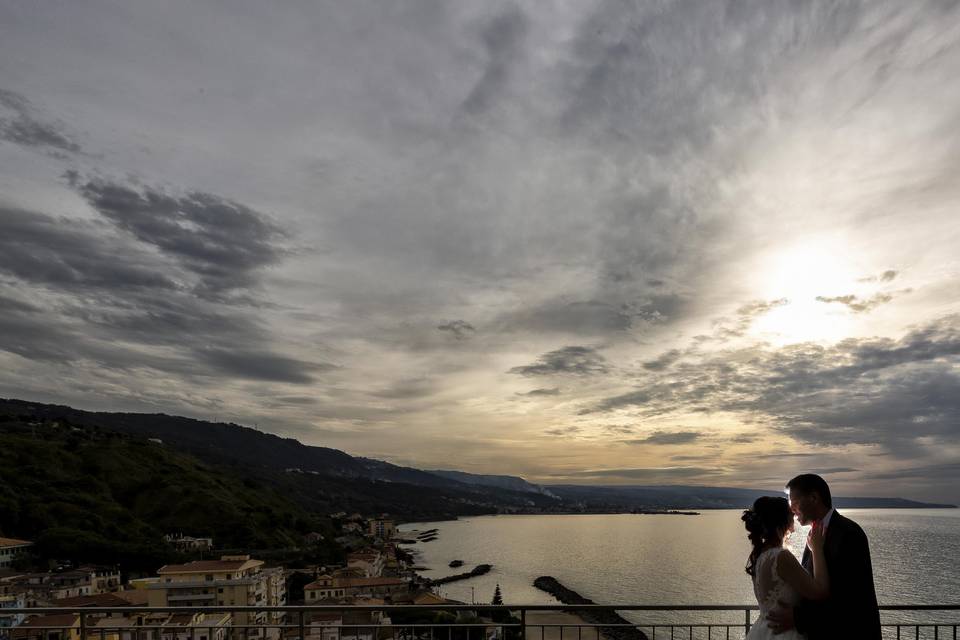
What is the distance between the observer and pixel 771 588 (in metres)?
3.05

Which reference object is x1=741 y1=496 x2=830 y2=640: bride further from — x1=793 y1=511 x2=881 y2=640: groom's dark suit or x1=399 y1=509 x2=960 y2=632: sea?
x1=399 y1=509 x2=960 y2=632: sea

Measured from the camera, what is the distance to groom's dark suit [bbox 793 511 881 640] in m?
2.86

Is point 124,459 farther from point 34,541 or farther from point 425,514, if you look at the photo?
point 425,514

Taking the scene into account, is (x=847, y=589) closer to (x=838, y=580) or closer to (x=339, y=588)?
(x=838, y=580)

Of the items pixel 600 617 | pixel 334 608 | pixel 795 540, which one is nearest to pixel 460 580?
pixel 600 617

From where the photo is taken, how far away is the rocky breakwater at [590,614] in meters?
40.2

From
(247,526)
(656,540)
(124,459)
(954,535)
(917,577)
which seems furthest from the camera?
(954,535)

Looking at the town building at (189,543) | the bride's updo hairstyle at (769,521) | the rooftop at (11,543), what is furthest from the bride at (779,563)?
the town building at (189,543)

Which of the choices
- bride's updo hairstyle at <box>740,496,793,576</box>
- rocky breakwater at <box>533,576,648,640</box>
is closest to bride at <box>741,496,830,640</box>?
bride's updo hairstyle at <box>740,496,793,576</box>

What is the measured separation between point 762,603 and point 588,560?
7757cm

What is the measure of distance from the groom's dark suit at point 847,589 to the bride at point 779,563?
2.2 inches

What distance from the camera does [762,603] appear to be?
3127 mm

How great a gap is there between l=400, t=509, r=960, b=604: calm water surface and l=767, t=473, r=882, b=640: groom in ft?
105

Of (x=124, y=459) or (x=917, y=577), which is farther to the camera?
(x=124, y=459)
